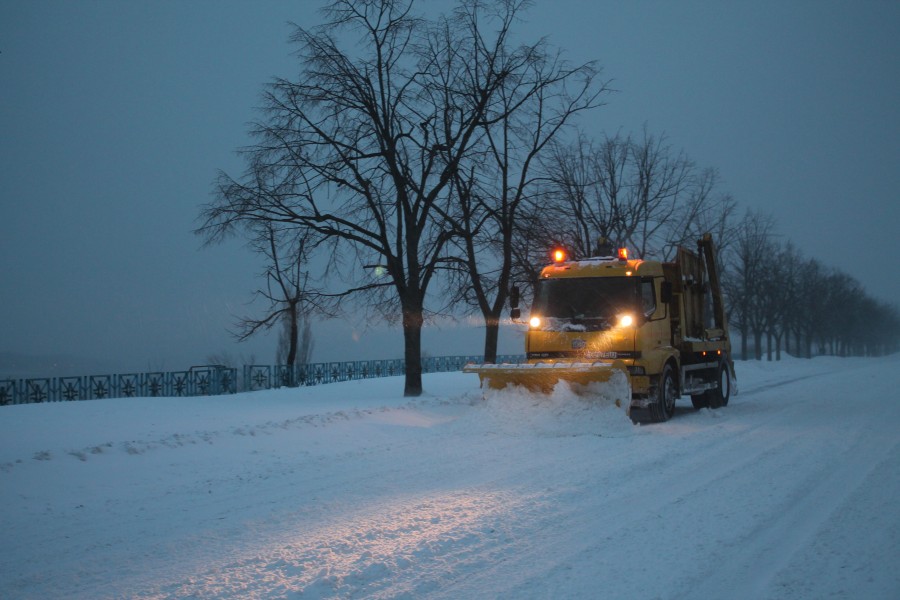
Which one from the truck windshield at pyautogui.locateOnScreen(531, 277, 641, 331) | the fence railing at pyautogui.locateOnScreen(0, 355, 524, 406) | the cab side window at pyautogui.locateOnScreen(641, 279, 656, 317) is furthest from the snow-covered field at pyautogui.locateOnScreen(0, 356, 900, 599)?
the fence railing at pyautogui.locateOnScreen(0, 355, 524, 406)

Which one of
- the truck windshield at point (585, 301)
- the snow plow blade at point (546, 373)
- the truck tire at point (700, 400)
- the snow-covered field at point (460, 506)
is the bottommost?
the snow-covered field at point (460, 506)

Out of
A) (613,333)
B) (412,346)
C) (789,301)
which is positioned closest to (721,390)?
(613,333)

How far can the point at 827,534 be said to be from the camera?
599 centimetres

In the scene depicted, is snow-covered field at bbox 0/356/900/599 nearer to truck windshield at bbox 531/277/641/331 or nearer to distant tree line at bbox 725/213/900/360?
truck windshield at bbox 531/277/641/331

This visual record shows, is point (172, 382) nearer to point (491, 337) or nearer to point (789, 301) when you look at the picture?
point (491, 337)

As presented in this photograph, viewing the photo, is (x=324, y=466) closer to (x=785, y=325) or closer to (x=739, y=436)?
(x=739, y=436)

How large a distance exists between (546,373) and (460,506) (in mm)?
5964

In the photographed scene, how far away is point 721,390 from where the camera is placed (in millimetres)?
17375

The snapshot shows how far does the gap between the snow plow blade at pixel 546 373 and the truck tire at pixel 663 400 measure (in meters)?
1.50

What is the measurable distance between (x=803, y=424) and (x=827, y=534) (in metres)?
7.83

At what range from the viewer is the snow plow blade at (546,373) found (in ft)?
41.1

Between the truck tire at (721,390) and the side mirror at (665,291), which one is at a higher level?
the side mirror at (665,291)

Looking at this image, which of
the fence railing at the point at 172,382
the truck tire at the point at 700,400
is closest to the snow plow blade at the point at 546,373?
the truck tire at the point at 700,400

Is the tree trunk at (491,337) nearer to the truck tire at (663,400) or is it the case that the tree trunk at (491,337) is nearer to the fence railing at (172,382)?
the truck tire at (663,400)
